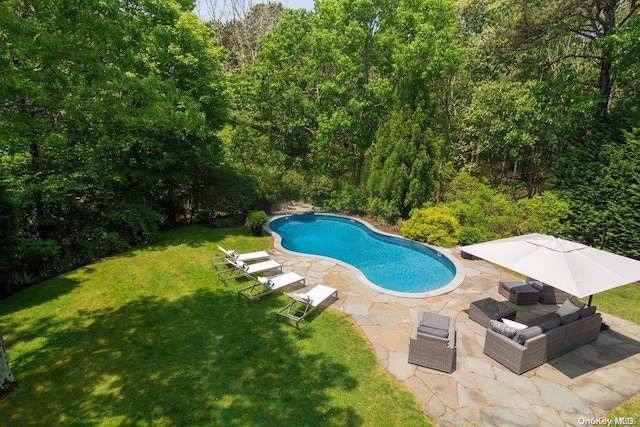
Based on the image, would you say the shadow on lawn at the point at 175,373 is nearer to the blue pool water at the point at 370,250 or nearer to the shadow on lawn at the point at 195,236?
the blue pool water at the point at 370,250

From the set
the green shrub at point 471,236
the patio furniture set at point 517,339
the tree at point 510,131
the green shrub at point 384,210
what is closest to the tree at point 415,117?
the green shrub at point 384,210

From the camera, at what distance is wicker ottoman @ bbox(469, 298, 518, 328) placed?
7.71 meters

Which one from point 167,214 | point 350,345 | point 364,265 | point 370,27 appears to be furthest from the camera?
point 370,27

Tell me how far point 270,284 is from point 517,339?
5.88 meters

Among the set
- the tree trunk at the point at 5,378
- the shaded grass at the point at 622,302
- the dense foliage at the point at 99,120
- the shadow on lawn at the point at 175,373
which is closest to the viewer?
the shadow on lawn at the point at 175,373

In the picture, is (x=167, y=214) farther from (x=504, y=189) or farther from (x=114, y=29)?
(x=504, y=189)


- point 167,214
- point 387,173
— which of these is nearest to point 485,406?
point 387,173

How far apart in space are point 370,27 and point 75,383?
19.6 metres

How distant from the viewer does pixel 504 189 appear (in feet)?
61.6

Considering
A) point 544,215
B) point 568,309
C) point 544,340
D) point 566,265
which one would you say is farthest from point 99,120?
point 544,215

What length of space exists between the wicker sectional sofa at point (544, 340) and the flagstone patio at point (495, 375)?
151 millimetres

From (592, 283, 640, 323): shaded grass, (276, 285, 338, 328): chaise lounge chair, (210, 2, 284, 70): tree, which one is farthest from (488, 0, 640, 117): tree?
(210, 2, 284, 70): tree

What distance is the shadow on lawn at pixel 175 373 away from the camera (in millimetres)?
5488

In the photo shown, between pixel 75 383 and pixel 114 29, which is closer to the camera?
pixel 75 383
